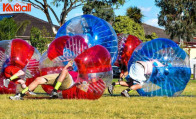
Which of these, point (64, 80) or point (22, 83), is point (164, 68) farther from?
point (22, 83)

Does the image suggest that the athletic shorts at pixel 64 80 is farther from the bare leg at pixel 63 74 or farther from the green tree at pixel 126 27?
the green tree at pixel 126 27

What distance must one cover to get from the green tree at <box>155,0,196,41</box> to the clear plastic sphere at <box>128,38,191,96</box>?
124ft

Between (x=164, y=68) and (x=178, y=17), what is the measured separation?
129 feet

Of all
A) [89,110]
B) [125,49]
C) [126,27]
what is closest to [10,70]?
[125,49]

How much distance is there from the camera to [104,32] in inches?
458

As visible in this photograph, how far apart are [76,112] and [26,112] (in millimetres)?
836

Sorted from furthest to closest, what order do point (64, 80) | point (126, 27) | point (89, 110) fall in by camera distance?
point (126, 27) < point (64, 80) < point (89, 110)

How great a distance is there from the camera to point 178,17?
1905 inches

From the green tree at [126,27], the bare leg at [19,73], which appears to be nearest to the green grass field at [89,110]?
the bare leg at [19,73]

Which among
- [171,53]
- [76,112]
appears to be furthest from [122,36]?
[76,112]

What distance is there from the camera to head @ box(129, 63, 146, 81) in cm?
1003

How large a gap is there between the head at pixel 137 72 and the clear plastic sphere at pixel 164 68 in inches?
4.9

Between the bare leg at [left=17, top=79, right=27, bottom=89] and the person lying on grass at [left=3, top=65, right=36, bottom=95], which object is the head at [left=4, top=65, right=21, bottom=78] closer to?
the person lying on grass at [left=3, top=65, right=36, bottom=95]

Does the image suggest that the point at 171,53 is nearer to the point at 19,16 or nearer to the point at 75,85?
the point at 75,85
